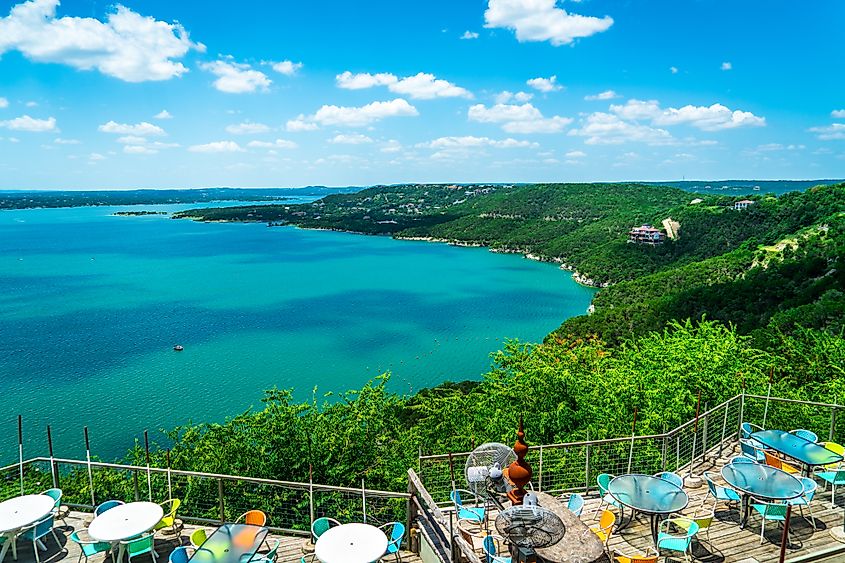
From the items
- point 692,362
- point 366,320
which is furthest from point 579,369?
point 366,320

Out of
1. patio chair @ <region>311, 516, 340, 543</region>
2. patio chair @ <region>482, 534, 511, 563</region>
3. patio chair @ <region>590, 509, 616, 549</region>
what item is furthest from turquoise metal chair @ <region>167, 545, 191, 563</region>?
patio chair @ <region>590, 509, 616, 549</region>

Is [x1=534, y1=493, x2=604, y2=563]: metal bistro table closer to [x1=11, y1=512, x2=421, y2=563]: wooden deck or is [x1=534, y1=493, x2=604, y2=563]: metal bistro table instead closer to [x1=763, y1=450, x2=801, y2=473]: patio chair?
[x1=11, y1=512, x2=421, y2=563]: wooden deck

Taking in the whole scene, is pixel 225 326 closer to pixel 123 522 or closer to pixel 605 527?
pixel 123 522

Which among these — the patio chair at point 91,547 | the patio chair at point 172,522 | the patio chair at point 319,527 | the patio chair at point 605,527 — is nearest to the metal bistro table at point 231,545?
the patio chair at point 319,527

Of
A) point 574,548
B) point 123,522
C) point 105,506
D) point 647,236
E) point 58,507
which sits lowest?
point 647,236

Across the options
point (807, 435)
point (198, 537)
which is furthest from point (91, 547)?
point (807, 435)

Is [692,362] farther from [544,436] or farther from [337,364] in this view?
[337,364]
